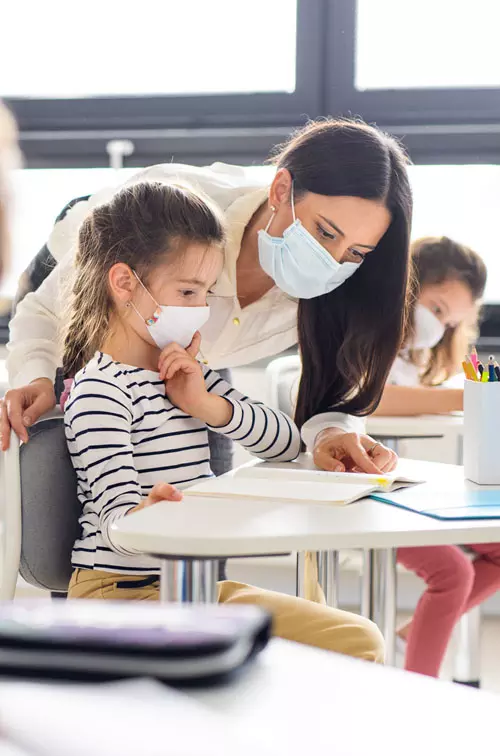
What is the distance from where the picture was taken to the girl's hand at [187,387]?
1.38 meters

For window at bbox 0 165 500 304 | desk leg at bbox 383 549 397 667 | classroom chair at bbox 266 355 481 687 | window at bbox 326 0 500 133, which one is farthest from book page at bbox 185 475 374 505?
window at bbox 326 0 500 133

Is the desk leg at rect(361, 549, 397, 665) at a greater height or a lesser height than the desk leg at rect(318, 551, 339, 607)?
lesser

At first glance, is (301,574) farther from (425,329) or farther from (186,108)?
(186,108)

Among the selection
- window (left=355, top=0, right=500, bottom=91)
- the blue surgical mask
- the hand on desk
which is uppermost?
window (left=355, top=0, right=500, bottom=91)

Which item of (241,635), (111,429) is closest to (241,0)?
(111,429)

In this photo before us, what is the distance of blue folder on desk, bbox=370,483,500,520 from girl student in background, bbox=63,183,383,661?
22cm

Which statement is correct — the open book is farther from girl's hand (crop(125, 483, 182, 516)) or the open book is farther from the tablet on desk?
the tablet on desk

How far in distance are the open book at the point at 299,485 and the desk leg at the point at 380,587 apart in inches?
17.2

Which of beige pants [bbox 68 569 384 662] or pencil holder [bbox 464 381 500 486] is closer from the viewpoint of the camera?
beige pants [bbox 68 569 384 662]

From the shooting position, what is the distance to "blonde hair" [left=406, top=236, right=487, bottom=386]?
238 centimetres

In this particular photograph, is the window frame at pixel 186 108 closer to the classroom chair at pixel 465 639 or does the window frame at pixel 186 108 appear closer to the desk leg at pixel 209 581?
the classroom chair at pixel 465 639

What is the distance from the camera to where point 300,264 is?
164cm

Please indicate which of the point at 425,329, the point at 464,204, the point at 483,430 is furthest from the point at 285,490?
the point at 464,204

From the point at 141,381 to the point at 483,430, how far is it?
0.49 meters
